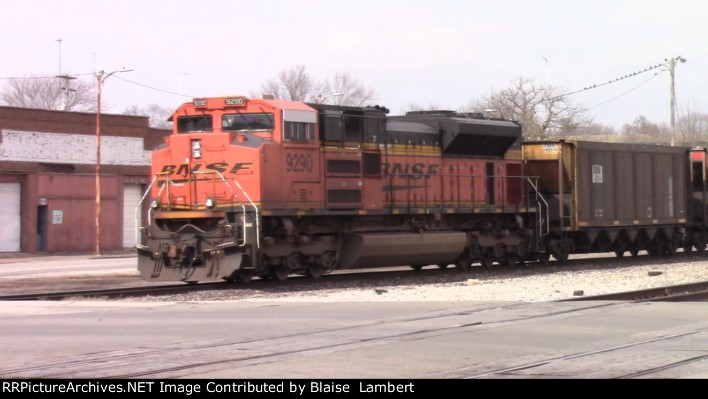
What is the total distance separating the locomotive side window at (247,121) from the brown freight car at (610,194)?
10.5 m

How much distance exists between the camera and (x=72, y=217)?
4484 centimetres

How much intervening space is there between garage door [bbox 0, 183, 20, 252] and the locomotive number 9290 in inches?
1027

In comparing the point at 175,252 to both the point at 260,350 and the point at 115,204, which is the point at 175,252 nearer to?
the point at 260,350

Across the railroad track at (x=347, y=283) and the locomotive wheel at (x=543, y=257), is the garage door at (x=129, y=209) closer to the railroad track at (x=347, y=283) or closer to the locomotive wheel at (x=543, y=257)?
the railroad track at (x=347, y=283)

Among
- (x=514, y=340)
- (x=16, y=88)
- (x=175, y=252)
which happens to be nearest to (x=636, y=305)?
(x=514, y=340)

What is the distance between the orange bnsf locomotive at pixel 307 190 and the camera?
65.2ft

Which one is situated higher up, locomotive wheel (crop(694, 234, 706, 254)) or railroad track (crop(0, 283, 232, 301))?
locomotive wheel (crop(694, 234, 706, 254))

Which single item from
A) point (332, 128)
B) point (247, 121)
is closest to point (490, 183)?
point (332, 128)

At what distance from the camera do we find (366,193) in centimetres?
2227

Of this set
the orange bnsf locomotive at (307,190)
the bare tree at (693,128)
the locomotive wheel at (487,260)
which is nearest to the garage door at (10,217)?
the orange bnsf locomotive at (307,190)

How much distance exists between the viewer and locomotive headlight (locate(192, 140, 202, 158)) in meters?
20.4

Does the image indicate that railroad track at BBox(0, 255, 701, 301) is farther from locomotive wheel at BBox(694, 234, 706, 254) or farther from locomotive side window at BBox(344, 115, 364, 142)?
locomotive wheel at BBox(694, 234, 706, 254)

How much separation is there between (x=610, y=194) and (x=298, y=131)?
12.6 meters

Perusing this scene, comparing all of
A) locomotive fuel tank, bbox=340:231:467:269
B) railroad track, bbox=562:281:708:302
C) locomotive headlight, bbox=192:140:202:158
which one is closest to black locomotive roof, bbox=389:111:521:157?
locomotive fuel tank, bbox=340:231:467:269
